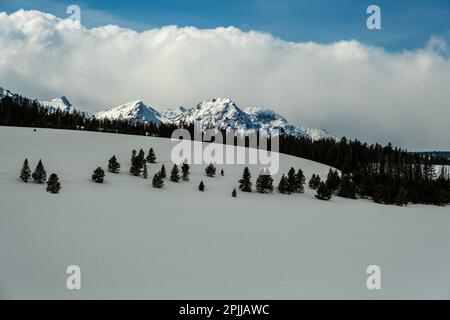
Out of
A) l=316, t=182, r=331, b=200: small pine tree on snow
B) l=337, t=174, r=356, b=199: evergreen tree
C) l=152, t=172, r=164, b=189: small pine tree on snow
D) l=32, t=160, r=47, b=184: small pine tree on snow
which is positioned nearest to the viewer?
l=32, t=160, r=47, b=184: small pine tree on snow

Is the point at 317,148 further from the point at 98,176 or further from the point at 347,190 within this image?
the point at 98,176

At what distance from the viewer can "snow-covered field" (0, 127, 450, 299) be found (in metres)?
15.5

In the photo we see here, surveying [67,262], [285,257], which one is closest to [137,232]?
[67,262]

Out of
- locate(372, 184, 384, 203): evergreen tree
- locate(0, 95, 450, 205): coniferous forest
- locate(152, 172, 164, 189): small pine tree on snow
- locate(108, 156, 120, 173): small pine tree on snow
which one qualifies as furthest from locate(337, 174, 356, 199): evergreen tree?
locate(108, 156, 120, 173): small pine tree on snow

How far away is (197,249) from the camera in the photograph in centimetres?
2191

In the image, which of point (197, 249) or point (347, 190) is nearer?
point (197, 249)

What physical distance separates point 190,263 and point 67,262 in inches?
238

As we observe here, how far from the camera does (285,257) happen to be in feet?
68.9

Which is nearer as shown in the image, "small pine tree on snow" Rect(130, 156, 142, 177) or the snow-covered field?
the snow-covered field

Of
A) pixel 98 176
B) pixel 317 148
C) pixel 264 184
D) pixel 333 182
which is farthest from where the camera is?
pixel 317 148

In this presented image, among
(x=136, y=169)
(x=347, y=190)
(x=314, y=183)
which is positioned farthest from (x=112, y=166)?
(x=347, y=190)

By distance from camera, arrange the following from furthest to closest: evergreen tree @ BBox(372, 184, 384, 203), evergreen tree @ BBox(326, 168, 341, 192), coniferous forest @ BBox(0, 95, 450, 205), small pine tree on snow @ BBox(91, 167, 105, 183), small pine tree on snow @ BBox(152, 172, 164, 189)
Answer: coniferous forest @ BBox(0, 95, 450, 205), evergreen tree @ BBox(326, 168, 341, 192), evergreen tree @ BBox(372, 184, 384, 203), small pine tree on snow @ BBox(152, 172, 164, 189), small pine tree on snow @ BBox(91, 167, 105, 183)

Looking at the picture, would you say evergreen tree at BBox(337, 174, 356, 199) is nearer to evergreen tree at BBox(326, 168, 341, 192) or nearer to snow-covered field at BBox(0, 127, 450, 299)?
evergreen tree at BBox(326, 168, 341, 192)
